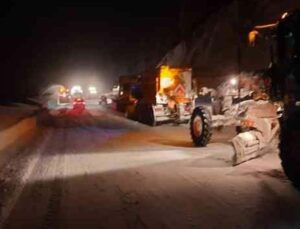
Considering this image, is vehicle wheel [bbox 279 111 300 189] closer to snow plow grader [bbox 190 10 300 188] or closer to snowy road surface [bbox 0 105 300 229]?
snow plow grader [bbox 190 10 300 188]

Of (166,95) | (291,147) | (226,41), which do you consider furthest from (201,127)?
(226,41)

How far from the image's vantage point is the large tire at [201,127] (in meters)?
18.7

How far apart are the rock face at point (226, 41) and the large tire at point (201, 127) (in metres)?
18.2

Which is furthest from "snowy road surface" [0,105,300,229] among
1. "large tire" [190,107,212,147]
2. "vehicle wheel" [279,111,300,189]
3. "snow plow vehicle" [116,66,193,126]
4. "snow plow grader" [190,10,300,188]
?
"snow plow vehicle" [116,66,193,126]

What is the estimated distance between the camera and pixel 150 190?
38.2ft

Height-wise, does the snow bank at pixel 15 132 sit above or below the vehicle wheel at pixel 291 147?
below

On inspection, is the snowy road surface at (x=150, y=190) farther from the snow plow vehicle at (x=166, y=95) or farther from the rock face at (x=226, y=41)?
the rock face at (x=226, y=41)

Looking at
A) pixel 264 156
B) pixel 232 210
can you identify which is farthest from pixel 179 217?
pixel 264 156

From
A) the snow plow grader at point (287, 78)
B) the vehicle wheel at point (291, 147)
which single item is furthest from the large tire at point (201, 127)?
the vehicle wheel at point (291, 147)

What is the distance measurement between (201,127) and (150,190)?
302 inches

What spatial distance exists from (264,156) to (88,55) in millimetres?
127063

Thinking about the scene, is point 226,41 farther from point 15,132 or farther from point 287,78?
point 287,78

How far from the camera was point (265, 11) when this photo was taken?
43094 millimetres

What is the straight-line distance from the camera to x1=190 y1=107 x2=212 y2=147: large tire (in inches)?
736
